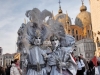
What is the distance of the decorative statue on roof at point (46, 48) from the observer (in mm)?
5473

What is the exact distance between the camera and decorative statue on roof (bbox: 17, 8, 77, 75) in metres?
5.47

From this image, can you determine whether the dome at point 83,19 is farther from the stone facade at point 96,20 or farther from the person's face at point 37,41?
the person's face at point 37,41

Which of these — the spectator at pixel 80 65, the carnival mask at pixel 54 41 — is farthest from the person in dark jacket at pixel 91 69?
the carnival mask at pixel 54 41

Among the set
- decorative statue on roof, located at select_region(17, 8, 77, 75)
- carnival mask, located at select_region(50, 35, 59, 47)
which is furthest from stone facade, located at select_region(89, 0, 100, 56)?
carnival mask, located at select_region(50, 35, 59, 47)

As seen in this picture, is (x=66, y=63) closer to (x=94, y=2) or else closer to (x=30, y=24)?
(x=30, y=24)

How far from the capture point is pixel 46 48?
233 inches

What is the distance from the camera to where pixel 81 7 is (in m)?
57.4

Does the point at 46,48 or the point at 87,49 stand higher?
the point at 87,49

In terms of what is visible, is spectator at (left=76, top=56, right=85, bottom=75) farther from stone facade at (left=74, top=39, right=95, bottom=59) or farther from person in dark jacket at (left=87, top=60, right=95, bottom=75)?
stone facade at (left=74, top=39, right=95, bottom=59)

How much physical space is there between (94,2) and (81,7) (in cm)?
2351

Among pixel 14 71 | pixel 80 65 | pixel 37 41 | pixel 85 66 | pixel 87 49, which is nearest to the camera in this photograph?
pixel 14 71

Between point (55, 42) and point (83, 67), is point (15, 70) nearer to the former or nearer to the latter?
point (55, 42)

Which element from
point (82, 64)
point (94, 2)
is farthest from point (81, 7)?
point (82, 64)

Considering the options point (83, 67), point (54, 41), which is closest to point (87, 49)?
point (83, 67)
